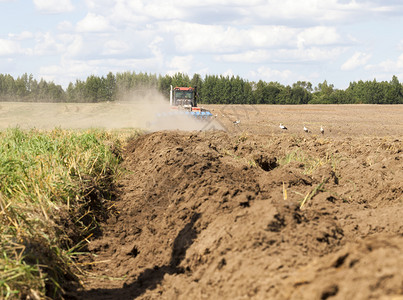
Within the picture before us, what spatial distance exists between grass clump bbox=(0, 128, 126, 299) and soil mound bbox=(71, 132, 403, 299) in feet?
1.09

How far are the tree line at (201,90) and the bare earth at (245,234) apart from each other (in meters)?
62.4

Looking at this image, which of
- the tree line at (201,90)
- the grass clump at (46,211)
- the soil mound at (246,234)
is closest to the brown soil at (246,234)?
the soil mound at (246,234)

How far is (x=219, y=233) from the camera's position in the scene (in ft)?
16.6

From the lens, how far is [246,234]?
4559mm

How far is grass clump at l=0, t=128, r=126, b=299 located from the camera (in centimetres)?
451

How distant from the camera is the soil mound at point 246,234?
11.0ft

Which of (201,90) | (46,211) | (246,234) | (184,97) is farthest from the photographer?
(201,90)

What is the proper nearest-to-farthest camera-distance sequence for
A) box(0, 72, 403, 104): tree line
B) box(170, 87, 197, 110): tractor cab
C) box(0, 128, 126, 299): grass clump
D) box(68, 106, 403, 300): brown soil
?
box(68, 106, 403, 300): brown soil → box(0, 128, 126, 299): grass clump → box(170, 87, 197, 110): tractor cab → box(0, 72, 403, 104): tree line

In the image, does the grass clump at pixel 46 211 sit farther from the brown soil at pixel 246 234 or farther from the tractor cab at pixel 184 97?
the tractor cab at pixel 184 97

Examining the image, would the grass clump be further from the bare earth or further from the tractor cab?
the tractor cab

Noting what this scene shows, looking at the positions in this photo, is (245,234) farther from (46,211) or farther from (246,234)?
(46,211)

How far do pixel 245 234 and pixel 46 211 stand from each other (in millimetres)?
2922

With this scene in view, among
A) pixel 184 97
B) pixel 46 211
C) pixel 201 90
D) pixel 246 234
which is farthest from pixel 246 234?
pixel 201 90

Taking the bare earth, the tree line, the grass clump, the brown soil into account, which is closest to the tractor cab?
the grass clump
